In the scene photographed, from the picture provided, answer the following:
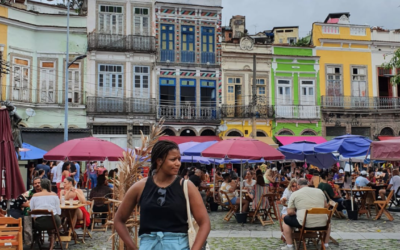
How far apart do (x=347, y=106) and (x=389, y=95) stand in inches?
135

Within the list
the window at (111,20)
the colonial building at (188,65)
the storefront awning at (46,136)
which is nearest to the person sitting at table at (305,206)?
the storefront awning at (46,136)

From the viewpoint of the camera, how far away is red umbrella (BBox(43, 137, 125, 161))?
1184 centimetres

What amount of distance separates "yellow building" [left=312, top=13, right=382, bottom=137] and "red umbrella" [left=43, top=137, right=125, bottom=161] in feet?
69.1

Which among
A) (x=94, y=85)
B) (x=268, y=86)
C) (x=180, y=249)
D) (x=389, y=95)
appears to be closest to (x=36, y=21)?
(x=94, y=85)

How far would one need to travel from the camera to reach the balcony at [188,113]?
27.8 meters

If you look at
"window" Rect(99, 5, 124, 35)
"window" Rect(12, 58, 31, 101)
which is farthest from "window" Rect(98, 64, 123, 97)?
"window" Rect(12, 58, 31, 101)

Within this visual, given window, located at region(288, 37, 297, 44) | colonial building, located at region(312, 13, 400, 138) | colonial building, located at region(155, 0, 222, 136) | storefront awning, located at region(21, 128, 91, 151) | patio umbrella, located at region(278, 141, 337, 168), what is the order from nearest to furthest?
patio umbrella, located at region(278, 141, 337, 168) < storefront awning, located at region(21, 128, 91, 151) < colonial building, located at region(155, 0, 222, 136) < colonial building, located at region(312, 13, 400, 138) < window, located at region(288, 37, 297, 44)

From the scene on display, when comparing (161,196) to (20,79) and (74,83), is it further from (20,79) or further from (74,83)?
(74,83)

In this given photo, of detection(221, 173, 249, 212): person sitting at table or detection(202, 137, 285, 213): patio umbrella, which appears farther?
detection(221, 173, 249, 212): person sitting at table

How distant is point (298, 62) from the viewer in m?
30.8

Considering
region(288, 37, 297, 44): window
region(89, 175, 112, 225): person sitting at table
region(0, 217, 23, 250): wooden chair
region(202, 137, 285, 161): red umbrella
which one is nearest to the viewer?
region(0, 217, 23, 250): wooden chair

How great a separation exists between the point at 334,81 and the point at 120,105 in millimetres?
14503

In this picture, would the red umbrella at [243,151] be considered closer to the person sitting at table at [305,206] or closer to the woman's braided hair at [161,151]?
the person sitting at table at [305,206]

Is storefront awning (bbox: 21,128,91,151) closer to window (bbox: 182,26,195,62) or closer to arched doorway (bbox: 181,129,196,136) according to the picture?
arched doorway (bbox: 181,129,196,136)
